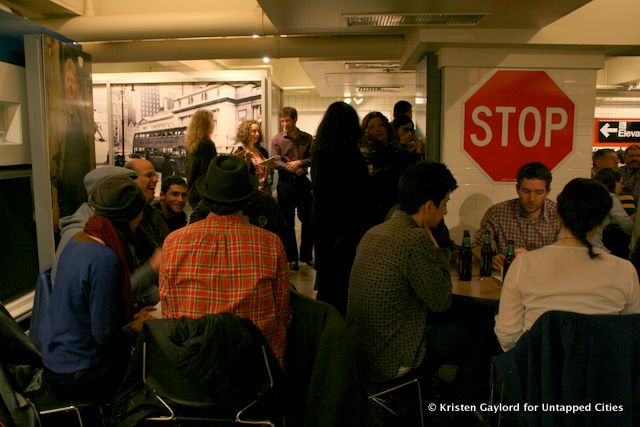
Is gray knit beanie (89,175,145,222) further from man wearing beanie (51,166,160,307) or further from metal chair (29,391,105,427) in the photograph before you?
metal chair (29,391,105,427)

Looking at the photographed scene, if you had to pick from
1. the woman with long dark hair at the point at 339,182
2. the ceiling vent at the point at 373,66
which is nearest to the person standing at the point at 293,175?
the ceiling vent at the point at 373,66

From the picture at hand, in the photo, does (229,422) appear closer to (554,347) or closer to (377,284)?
(377,284)

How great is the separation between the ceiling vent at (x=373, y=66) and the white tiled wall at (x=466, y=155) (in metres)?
2.07

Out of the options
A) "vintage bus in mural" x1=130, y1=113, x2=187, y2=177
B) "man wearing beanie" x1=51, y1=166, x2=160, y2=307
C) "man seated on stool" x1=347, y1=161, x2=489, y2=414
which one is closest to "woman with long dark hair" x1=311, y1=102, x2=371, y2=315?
"man seated on stool" x1=347, y1=161, x2=489, y2=414

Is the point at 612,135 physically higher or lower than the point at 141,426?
higher

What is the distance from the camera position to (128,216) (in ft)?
7.39

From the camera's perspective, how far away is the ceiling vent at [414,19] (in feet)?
11.7

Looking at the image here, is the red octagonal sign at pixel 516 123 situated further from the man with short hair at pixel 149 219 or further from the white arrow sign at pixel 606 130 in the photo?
the white arrow sign at pixel 606 130

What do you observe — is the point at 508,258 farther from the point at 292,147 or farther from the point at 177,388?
the point at 292,147

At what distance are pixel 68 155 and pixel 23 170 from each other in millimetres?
253

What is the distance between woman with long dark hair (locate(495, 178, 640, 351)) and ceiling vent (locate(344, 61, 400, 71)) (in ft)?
14.4

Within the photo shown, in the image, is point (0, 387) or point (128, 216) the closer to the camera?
point (0, 387)

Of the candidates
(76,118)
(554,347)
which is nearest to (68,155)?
(76,118)

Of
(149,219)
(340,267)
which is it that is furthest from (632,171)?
(149,219)
